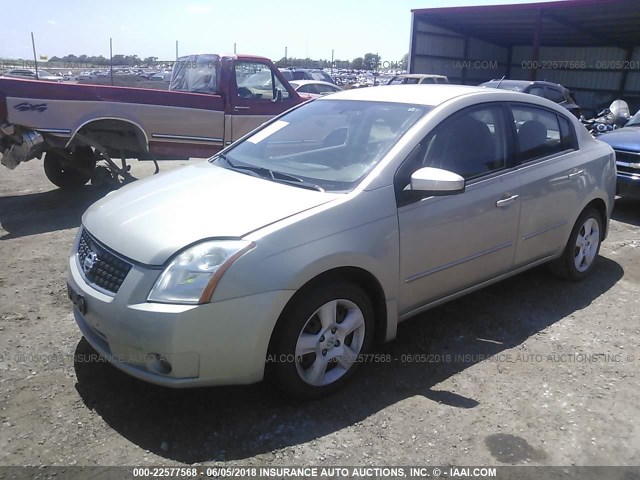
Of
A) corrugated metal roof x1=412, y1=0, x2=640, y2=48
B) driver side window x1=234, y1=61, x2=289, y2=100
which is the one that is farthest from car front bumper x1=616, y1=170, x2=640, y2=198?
corrugated metal roof x1=412, y1=0, x2=640, y2=48

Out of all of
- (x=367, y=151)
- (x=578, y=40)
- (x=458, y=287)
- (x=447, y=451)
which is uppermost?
(x=578, y=40)

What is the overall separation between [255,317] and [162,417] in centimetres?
80

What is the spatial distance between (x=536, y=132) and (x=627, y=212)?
429 centimetres

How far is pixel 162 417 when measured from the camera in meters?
2.87

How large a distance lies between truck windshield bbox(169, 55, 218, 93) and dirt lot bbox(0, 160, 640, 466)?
4736 mm

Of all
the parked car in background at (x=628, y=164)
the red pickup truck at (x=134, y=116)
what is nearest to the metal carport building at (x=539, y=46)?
the parked car in background at (x=628, y=164)

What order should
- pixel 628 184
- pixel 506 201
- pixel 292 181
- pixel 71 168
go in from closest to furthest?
1. pixel 292 181
2. pixel 506 201
3. pixel 628 184
4. pixel 71 168

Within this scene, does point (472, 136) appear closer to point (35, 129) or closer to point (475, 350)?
point (475, 350)

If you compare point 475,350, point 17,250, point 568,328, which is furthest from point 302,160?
point 17,250

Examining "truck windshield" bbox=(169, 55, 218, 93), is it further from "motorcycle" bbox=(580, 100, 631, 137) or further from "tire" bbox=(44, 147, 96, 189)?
"motorcycle" bbox=(580, 100, 631, 137)

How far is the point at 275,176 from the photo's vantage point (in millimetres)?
3393

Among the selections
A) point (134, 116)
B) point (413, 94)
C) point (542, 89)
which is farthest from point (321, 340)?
point (542, 89)

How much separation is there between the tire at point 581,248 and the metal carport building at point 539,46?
17.4m

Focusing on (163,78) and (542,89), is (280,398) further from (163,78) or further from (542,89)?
(163,78)
